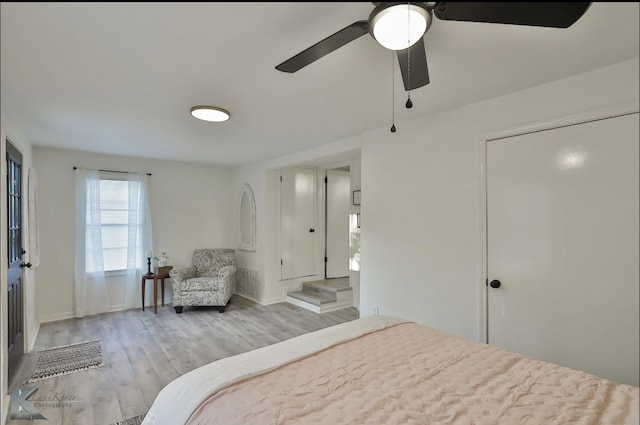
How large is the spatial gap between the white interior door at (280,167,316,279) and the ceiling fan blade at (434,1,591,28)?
4235 millimetres

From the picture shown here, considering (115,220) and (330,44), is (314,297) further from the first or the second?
(330,44)

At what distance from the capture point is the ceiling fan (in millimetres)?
1043

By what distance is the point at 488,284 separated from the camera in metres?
2.47

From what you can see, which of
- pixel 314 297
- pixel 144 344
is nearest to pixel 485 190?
pixel 314 297

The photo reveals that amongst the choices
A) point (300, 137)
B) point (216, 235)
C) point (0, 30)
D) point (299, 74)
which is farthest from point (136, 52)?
point (216, 235)

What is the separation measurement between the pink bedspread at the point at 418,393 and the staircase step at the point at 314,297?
3.01 metres

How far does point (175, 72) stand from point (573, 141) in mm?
2505

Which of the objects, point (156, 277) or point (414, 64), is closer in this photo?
point (414, 64)

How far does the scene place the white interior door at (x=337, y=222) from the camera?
223 inches

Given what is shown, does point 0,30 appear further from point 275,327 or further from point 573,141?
point 275,327

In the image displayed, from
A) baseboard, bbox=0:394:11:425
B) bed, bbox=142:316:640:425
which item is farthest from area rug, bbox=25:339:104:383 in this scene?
bed, bbox=142:316:640:425

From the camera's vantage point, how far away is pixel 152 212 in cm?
509

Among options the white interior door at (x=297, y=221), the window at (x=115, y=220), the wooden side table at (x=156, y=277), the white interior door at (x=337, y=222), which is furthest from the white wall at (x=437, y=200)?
the window at (x=115, y=220)

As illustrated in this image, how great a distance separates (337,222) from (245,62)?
13.2ft
